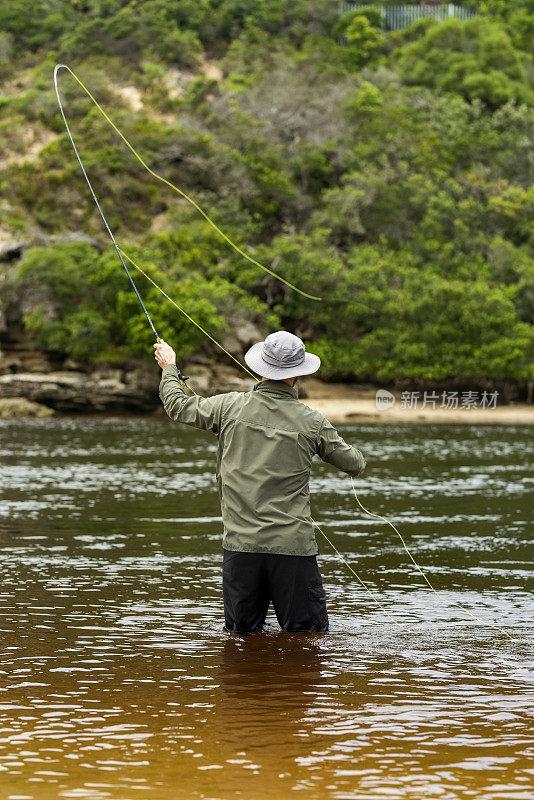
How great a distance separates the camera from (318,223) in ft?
189

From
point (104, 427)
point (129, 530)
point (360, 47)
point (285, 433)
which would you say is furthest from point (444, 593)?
point (360, 47)

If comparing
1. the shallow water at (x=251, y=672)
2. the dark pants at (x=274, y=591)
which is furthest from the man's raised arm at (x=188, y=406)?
the shallow water at (x=251, y=672)

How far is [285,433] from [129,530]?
26.4ft

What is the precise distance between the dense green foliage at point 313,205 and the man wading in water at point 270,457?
4143cm

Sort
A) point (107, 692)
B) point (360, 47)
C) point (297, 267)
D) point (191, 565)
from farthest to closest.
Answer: point (360, 47) < point (297, 267) < point (191, 565) < point (107, 692)

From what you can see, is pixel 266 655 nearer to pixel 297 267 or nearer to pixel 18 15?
pixel 297 267

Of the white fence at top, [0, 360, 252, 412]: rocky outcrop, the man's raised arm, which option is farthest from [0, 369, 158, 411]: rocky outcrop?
the white fence at top

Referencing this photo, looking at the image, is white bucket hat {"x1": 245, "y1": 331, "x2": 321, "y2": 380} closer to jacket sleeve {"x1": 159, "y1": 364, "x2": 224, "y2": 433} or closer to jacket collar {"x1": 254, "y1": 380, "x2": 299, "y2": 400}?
jacket collar {"x1": 254, "y1": 380, "x2": 299, "y2": 400}

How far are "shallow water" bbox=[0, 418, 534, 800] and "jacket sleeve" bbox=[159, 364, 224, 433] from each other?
1.43 metres

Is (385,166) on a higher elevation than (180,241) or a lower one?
higher

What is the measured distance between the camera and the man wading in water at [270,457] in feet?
22.8

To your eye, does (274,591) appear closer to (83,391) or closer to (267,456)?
(267,456)

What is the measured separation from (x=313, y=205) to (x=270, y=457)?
53595 mm

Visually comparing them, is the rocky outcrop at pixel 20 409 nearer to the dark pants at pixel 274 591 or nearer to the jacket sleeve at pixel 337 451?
the dark pants at pixel 274 591
